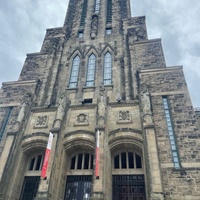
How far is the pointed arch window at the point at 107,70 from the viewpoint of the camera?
719 inches

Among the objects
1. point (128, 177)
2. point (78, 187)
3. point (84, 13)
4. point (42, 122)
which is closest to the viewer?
point (128, 177)

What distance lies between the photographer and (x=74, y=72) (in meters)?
19.7

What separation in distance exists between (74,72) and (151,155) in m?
11.4

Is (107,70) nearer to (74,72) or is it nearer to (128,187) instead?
(74,72)

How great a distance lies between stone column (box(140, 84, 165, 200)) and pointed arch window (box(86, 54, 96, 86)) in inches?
234

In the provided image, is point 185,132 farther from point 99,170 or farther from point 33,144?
point 33,144

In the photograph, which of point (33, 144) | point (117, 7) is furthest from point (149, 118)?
point (117, 7)

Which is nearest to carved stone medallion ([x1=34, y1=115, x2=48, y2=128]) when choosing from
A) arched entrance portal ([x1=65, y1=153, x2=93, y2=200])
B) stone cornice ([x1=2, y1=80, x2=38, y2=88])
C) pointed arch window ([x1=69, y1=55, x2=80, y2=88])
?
arched entrance portal ([x1=65, y1=153, x2=93, y2=200])

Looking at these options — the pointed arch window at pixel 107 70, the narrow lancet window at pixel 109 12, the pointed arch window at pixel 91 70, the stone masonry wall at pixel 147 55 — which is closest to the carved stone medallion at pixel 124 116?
the pointed arch window at pixel 107 70

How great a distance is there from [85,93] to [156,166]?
8.88 metres

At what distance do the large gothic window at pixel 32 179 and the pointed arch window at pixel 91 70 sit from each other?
7.56 meters

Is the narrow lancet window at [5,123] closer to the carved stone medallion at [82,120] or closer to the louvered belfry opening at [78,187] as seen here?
the carved stone medallion at [82,120]

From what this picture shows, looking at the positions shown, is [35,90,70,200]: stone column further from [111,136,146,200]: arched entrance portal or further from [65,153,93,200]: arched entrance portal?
[111,136,146,200]: arched entrance portal

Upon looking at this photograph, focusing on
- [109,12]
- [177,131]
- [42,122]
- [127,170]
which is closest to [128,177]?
[127,170]
